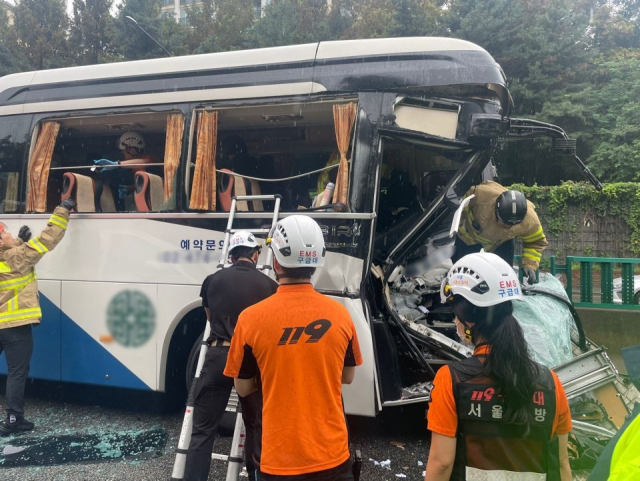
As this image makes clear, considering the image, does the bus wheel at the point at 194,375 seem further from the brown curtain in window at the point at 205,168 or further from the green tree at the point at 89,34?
the green tree at the point at 89,34

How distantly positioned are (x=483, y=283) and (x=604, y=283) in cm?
513

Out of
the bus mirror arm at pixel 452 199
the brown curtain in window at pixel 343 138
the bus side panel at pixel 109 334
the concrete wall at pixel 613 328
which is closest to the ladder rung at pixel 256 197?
the brown curtain in window at pixel 343 138

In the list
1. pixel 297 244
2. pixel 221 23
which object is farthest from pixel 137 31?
pixel 297 244

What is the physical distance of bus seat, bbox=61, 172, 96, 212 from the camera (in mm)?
4836

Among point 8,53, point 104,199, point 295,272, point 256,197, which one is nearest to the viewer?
point 295,272

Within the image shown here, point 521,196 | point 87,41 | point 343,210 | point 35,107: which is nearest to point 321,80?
point 343,210

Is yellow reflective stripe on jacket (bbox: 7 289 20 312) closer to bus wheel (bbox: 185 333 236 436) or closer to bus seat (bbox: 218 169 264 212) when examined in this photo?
bus wheel (bbox: 185 333 236 436)

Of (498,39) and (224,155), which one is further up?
(498,39)

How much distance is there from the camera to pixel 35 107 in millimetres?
5004

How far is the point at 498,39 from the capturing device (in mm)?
19062

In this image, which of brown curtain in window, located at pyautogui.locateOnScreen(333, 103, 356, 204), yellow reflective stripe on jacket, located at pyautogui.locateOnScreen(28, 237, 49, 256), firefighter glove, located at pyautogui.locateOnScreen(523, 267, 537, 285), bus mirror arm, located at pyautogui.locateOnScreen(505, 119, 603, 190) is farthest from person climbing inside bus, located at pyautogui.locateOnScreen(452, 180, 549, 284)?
yellow reflective stripe on jacket, located at pyautogui.locateOnScreen(28, 237, 49, 256)

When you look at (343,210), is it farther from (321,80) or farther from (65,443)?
(65,443)

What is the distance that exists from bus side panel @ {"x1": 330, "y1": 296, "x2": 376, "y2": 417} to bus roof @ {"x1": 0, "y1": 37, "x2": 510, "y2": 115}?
1.79 meters

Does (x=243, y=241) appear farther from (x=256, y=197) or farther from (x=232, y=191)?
(x=232, y=191)
